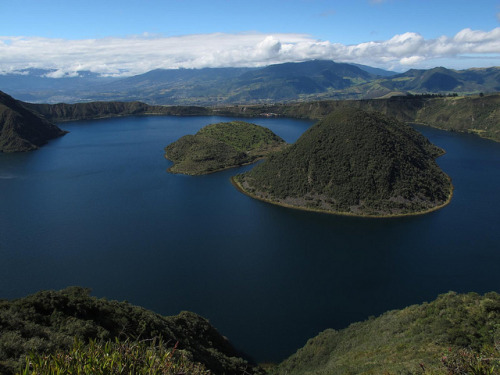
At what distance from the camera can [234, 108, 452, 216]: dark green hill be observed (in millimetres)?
67131

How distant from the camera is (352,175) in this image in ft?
234

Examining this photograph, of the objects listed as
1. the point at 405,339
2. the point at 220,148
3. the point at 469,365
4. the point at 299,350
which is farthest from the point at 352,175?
the point at 469,365

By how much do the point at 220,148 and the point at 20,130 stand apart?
92461 millimetres

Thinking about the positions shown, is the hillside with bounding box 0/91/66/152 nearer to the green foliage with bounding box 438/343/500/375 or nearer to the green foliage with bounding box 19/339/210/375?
the green foliage with bounding box 19/339/210/375

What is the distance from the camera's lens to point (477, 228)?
58156 mm

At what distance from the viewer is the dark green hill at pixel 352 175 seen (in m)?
67.1

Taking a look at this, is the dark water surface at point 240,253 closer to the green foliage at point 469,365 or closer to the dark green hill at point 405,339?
the dark green hill at point 405,339

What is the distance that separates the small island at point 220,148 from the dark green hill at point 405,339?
232 ft

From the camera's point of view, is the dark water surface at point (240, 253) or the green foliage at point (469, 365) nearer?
the green foliage at point (469, 365)

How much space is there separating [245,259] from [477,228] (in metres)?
43.2

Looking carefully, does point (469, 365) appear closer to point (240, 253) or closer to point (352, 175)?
point (240, 253)

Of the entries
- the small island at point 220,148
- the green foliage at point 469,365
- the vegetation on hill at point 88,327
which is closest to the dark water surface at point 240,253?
the vegetation on hill at point 88,327

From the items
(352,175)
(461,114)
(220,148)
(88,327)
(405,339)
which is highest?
(461,114)

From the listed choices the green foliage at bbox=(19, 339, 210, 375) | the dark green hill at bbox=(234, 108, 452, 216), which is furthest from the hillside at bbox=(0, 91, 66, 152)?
the green foliage at bbox=(19, 339, 210, 375)
